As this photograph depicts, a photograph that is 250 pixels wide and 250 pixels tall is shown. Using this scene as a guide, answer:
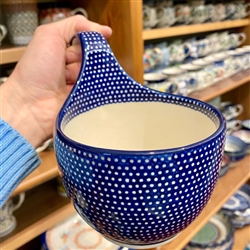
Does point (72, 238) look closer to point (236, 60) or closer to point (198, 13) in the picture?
point (198, 13)

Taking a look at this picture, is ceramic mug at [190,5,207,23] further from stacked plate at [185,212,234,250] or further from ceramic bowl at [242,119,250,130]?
stacked plate at [185,212,234,250]

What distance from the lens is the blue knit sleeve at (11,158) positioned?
1.29ft

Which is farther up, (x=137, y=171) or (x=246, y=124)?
(x=137, y=171)

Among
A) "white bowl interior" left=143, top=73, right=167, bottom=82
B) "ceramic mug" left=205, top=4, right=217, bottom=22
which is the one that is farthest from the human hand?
"ceramic mug" left=205, top=4, right=217, bottom=22

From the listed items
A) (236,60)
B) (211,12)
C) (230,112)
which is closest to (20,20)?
(211,12)

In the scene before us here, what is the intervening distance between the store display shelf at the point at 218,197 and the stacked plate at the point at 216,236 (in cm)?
10

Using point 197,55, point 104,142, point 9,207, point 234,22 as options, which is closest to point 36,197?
point 9,207

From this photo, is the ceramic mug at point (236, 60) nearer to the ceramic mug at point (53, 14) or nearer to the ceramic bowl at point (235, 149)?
the ceramic bowl at point (235, 149)

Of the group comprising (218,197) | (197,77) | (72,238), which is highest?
(197,77)

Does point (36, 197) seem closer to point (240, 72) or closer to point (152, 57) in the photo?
point (152, 57)

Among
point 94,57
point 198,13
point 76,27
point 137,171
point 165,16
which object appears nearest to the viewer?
point 137,171

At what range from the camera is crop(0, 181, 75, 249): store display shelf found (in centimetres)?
59

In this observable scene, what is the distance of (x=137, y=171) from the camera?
0.22 metres

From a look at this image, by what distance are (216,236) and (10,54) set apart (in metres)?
0.86
